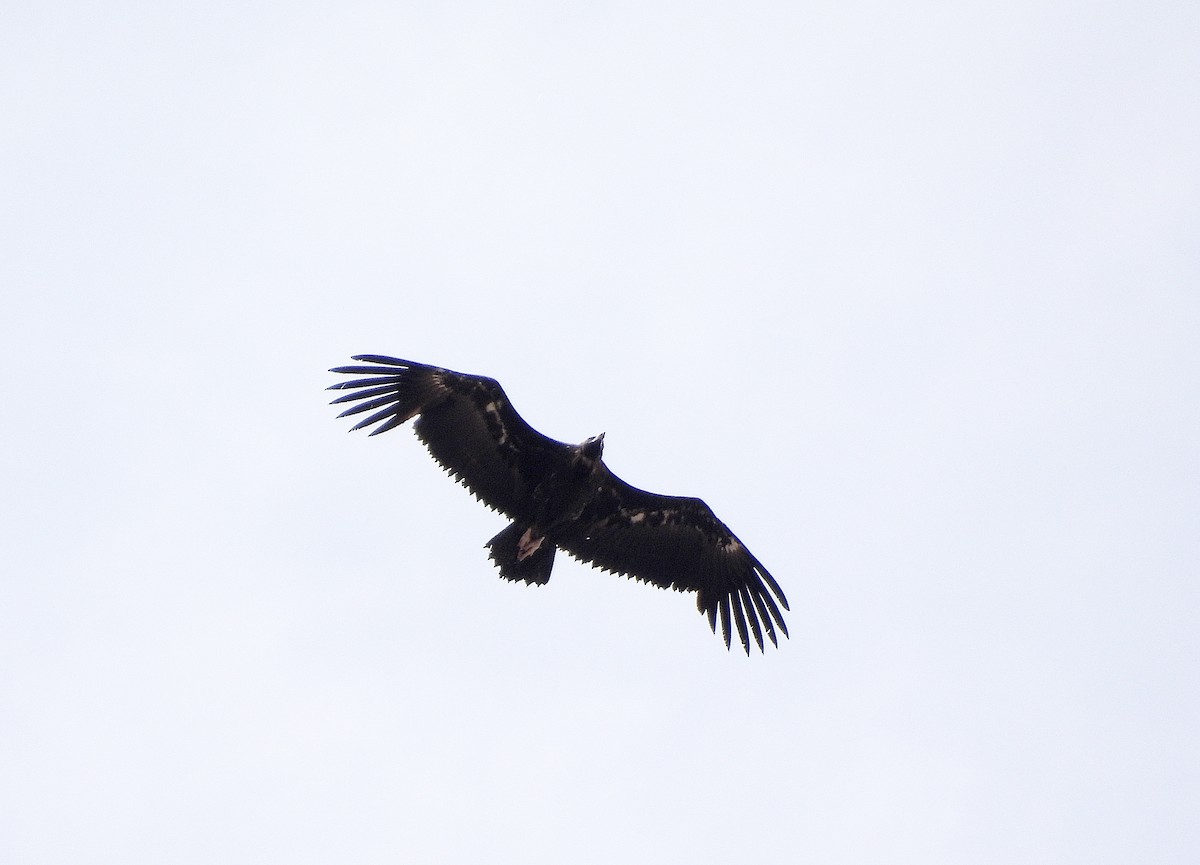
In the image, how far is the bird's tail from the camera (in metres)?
17.6

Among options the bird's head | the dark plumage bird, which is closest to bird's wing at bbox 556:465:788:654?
the dark plumage bird

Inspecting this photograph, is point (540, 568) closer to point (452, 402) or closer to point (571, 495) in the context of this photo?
point (571, 495)

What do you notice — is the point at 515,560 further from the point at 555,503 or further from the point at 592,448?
the point at 592,448

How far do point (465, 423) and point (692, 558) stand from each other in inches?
174

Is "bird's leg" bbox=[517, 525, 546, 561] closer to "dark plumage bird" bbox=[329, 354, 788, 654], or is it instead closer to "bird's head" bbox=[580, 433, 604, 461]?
"dark plumage bird" bbox=[329, 354, 788, 654]

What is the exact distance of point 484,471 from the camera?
1836cm

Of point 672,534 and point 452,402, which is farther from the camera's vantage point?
point 672,534

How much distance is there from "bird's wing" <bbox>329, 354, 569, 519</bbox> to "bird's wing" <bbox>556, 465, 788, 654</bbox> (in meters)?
1.64

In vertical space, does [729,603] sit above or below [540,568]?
above

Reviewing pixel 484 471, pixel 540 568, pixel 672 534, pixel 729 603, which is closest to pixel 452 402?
pixel 484 471

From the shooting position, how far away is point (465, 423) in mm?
18172

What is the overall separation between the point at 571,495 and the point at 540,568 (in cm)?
124

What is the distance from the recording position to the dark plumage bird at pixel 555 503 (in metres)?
17.7

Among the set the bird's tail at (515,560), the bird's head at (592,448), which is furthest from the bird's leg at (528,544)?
the bird's head at (592,448)
